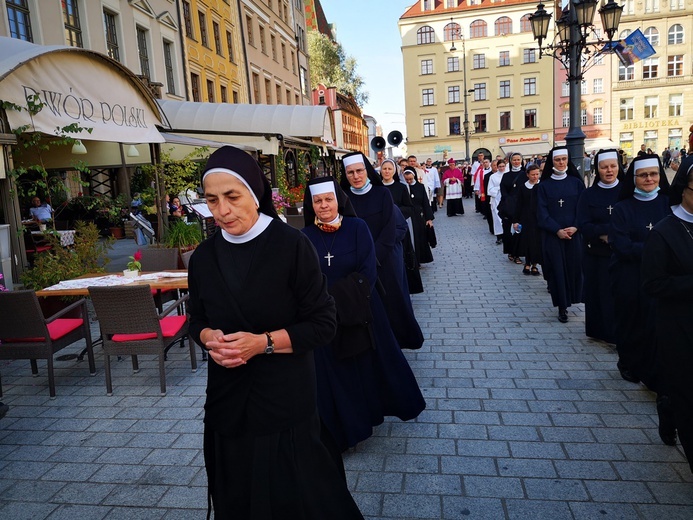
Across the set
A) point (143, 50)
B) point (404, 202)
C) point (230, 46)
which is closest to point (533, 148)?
point (230, 46)

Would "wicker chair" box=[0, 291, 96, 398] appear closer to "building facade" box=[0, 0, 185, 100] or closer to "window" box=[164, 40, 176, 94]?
"building facade" box=[0, 0, 185, 100]

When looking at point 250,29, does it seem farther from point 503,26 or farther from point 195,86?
point 503,26

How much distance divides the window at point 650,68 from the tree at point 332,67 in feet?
94.0

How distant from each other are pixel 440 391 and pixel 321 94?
153 feet

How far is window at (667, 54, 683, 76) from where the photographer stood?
56.1 meters

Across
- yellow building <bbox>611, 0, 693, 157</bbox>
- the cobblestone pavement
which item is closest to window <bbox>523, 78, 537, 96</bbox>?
yellow building <bbox>611, 0, 693, 157</bbox>

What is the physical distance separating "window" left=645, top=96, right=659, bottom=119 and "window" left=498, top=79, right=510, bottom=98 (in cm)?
1369

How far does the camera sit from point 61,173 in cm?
1530

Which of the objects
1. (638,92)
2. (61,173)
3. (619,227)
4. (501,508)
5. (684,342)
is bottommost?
(501,508)

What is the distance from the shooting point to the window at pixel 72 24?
50.7 ft

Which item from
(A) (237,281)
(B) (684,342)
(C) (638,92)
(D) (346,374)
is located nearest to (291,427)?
(A) (237,281)

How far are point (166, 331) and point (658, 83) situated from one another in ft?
207

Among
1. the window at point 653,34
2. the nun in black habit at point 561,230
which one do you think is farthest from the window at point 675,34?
the nun in black habit at point 561,230

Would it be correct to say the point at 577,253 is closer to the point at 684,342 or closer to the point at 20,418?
the point at 684,342
